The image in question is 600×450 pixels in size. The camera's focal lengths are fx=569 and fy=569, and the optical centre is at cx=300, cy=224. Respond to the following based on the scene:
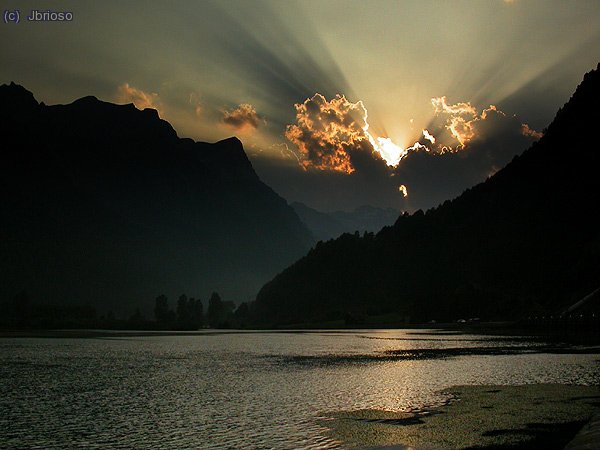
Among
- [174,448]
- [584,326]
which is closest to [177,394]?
[174,448]

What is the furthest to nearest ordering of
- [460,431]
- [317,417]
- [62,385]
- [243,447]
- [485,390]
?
[62,385] < [485,390] < [317,417] < [460,431] < [243,447]

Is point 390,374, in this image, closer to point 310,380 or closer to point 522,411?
point 310,380

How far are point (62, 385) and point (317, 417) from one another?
101ft

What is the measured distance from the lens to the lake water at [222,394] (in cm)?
3200

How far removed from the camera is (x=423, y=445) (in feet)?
94.3

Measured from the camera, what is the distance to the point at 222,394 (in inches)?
1924

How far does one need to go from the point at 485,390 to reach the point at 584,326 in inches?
5395

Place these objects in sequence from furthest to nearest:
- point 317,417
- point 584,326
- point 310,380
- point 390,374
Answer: point 584,326
point 390,374
point 310,380
point 317,417

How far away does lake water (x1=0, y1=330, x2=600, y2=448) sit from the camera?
32000 millimetres

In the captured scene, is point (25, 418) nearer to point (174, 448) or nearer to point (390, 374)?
point (174, 448)

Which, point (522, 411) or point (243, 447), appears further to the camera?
point (522, 411)

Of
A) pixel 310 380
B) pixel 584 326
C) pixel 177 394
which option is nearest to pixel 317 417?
pixel 177 394

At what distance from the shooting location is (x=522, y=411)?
37.3m

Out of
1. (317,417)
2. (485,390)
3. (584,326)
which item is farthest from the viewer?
(584,326)
